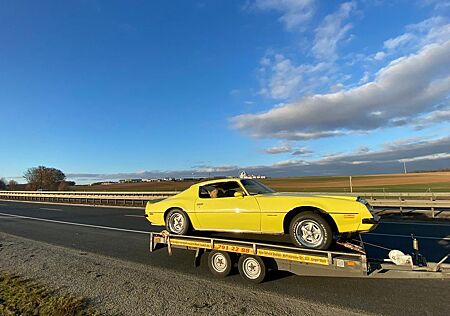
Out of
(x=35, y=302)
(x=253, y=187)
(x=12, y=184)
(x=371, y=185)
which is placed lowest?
(x=35, y=302)

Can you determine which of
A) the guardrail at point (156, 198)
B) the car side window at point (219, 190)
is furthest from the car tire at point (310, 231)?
the guardrail at point (156, 198)

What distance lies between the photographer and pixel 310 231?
569 cm

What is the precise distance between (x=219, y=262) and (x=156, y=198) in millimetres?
17731

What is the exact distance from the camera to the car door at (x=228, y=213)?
20.7 ft

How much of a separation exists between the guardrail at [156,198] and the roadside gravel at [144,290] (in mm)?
9343

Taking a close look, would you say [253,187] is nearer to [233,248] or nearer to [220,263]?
[233,248]

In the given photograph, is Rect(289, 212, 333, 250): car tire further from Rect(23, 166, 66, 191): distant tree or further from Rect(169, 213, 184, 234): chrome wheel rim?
Rect(23, 166, 66, 191): distant tree

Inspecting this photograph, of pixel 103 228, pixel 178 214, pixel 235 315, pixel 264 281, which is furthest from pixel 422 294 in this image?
pixel 103 228

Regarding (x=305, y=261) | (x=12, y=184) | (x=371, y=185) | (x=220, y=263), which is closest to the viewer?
(x=305, y=261)

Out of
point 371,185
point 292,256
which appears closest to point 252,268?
point 292,256

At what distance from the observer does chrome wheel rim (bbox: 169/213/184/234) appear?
737 centimetres

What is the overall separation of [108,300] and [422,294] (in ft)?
16.7

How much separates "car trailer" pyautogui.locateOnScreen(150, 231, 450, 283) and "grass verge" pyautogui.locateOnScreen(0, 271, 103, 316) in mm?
2447

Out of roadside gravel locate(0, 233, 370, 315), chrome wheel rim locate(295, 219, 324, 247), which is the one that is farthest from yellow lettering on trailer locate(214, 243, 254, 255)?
chrome wheel rim locate(295, 219, 324, 247)
